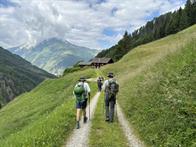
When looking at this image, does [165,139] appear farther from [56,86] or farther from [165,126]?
[56,86]

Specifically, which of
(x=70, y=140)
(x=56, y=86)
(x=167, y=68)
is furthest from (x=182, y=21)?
(x=70, y=140)

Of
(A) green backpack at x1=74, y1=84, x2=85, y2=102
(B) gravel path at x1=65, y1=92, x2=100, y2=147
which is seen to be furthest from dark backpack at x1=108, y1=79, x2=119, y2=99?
(B) gravel path at x1=65, y1=92, x2=100, y2=147

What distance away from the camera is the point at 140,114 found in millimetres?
22547

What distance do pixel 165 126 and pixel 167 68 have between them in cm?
833

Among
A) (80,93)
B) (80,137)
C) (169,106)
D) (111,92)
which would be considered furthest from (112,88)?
(169,106)

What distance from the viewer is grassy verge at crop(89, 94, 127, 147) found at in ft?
57.2

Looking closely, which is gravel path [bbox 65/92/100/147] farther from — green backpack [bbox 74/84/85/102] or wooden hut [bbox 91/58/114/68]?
wooden hut [bbox 91/58/114/68]

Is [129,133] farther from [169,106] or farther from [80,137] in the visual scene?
[169,106]

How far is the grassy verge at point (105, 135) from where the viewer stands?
57.2 ft

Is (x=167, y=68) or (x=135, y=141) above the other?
(x=167, y=68)

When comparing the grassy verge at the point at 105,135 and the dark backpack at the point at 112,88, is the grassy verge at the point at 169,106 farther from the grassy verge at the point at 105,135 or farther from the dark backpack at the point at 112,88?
the dark backpack at the point at 112,88

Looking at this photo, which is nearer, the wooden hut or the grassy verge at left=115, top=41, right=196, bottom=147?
the grassy verge at left=115, top=41, right=196, bottom=147

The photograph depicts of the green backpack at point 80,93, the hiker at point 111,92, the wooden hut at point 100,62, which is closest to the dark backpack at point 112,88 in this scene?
the hiker at point 111,92

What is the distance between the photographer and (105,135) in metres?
19.2
